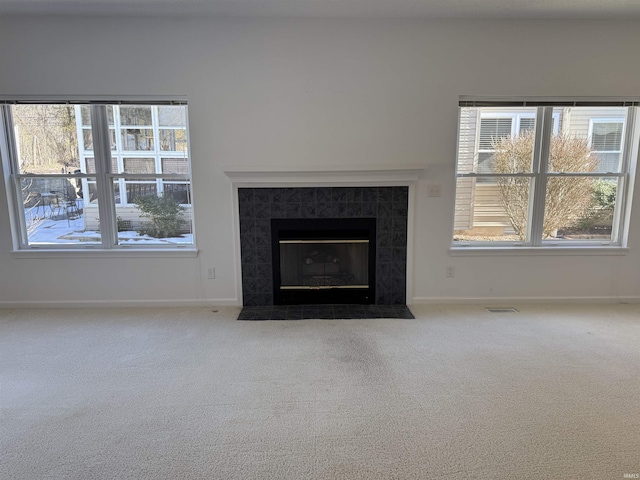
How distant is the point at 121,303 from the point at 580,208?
445cm

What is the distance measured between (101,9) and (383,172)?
262 centimetres

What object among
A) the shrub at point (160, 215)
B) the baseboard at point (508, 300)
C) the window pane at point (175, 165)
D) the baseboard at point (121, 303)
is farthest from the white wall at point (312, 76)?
the baseboard at point (508, 300)

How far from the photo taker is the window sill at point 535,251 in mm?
3684

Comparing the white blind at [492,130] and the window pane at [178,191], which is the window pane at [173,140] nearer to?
the window pane at [178,191]

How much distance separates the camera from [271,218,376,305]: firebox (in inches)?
143

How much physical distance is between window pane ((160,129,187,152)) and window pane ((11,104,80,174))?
0.78m

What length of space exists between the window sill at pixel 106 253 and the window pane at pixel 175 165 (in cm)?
73

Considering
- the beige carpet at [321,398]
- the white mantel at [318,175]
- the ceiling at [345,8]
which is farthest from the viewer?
the white mantel at [318,175]

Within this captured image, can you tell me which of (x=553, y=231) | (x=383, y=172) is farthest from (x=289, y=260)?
(x=553, y=231)

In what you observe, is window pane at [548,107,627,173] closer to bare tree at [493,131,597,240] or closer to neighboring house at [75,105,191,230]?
bare tree at [493,131,597,240]

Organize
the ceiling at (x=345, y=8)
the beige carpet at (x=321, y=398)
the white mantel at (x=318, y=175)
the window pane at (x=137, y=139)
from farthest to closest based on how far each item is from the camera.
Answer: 1. the window pane at (x=137, y=139)
2. the white mantel at (x=318, y=175)
3. the ceiling at (x=345, y=8)
4. the beige carpet at (x=321, y=398)

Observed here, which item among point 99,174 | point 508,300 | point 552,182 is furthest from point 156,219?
point 552,182

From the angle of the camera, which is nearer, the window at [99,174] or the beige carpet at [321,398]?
the beige carpet at [321,398]

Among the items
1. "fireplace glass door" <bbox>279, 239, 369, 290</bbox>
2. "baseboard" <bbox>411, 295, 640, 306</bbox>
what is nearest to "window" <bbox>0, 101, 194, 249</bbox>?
"fireplace glass door" <bbox>279, 239, 369, 290</bbox>
